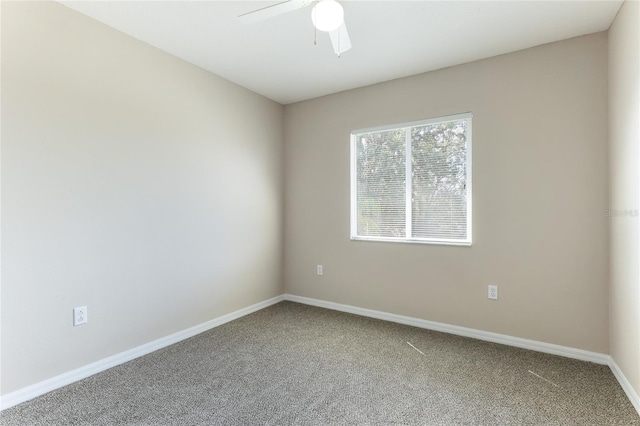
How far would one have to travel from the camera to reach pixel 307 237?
3828mm

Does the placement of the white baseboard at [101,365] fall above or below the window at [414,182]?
below

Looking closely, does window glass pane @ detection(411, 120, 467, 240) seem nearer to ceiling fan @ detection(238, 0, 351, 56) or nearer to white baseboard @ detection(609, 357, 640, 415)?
white baseboard @ detection(609, 357, 640, 415)

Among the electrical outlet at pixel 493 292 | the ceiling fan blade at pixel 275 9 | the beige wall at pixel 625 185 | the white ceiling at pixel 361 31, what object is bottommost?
the electrical outlet at pixel 493 292

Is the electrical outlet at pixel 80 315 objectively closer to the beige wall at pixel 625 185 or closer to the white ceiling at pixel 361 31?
the white ceiling at pixel 361 31

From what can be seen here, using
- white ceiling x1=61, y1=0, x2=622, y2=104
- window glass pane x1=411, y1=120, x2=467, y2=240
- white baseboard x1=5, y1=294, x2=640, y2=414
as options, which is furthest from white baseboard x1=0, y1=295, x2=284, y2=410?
white ceiling x1=61, y1=0, x2=622, y2=104

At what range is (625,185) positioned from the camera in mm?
1990

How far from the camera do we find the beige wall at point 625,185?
183 cm

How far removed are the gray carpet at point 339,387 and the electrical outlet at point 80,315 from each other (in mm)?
391

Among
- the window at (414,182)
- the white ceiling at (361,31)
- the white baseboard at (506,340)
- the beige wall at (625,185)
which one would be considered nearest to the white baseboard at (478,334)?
the white baseboard at (506,340)

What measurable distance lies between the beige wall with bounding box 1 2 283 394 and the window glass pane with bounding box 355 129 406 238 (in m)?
1.30

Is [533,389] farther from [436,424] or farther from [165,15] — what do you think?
[165,15]

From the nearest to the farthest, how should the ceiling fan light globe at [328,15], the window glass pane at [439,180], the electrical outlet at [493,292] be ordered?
the ceiling fan light globe at [328,15], the electrical outlet at [493,292], the window glass pane at [439,180]

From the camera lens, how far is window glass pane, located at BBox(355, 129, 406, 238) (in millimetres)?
3236

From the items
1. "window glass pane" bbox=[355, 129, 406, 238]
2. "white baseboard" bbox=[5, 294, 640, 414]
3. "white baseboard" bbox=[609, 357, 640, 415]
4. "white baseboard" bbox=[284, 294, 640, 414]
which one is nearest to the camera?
"white baseboard" bbox=[609, 357, 640, 415]
